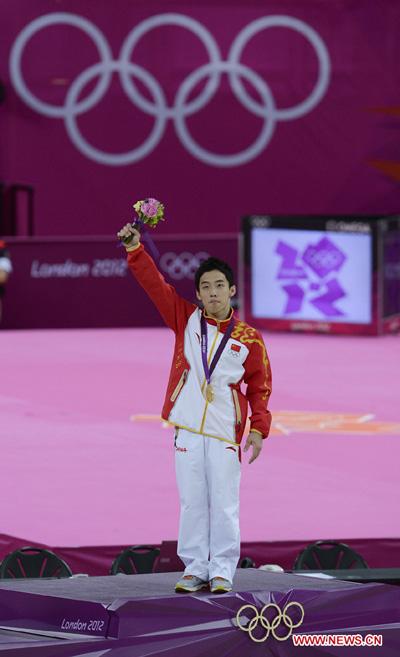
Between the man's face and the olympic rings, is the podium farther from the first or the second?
the man's face

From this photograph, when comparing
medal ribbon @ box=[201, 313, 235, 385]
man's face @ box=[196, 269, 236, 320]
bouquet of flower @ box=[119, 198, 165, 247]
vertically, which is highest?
bouquet of flower @ box=[119, 198, 165, 247]

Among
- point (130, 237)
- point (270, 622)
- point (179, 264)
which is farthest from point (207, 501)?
point (179, 264)

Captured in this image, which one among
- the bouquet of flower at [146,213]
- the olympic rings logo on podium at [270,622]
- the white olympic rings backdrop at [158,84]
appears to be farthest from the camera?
the white olympic rings backdrop at [158,84]

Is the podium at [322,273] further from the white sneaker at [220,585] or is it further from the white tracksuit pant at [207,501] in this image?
the white sneaker at [220,585]

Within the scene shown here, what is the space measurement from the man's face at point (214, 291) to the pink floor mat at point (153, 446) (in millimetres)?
2633

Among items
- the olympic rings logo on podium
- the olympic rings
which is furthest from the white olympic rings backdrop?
the olympic rings logo on podium

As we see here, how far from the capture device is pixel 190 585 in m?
4.62

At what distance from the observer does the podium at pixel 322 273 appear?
15.9 m

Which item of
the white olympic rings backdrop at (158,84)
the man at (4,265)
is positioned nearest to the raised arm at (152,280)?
the man at (4,265)

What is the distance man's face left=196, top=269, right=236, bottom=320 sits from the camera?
475 cm

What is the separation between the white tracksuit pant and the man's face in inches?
21.9

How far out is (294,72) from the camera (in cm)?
2127

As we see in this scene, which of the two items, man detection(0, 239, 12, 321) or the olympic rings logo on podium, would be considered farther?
man detection(0, 239, 12, 321)

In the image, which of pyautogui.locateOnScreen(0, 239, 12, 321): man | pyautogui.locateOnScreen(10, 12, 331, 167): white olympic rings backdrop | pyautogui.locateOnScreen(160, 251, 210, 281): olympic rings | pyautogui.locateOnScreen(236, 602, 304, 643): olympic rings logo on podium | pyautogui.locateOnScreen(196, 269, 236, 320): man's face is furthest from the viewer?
pyautogui.locateOnScreen(10, 12, 331, 167): white olympic rings backdrop
